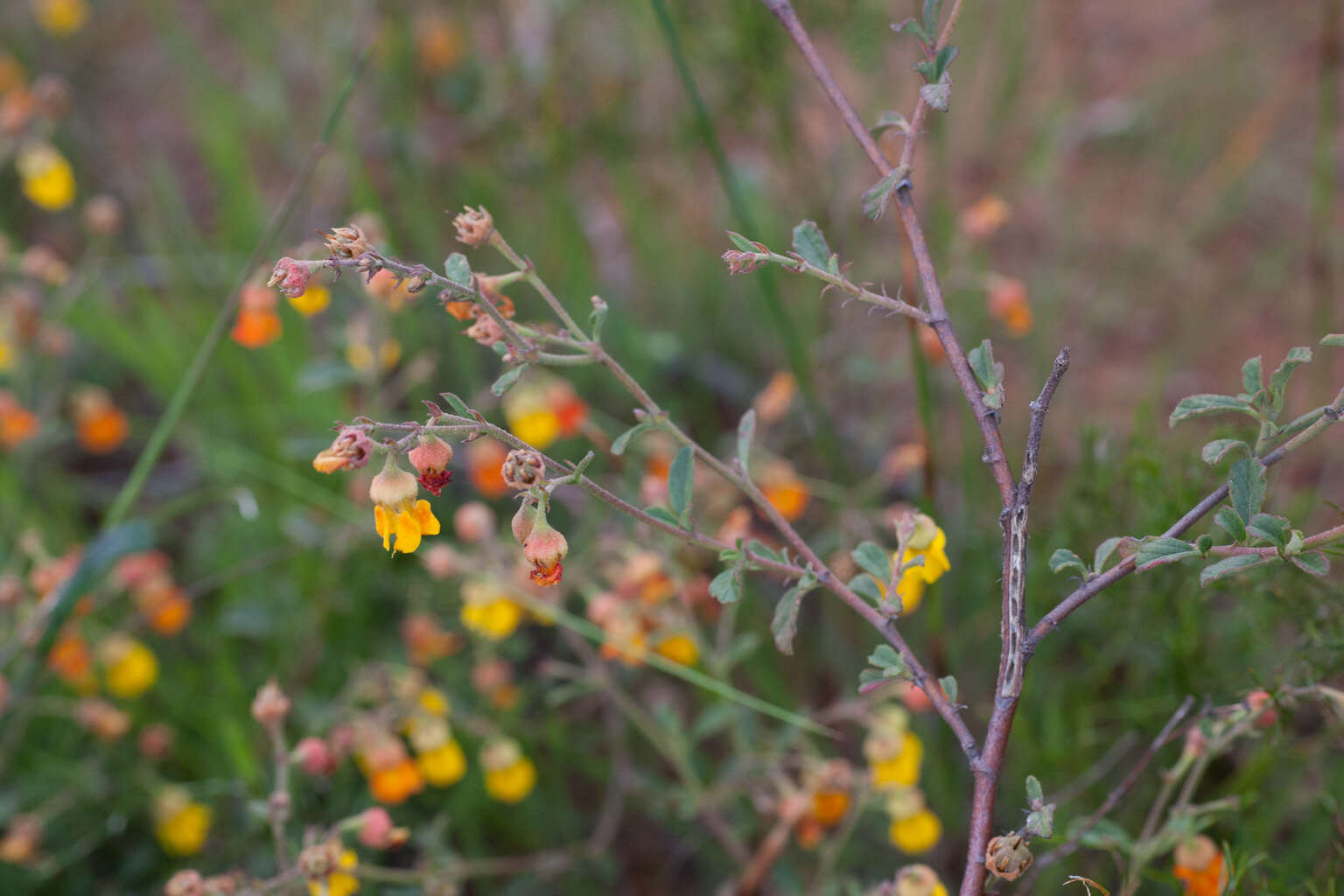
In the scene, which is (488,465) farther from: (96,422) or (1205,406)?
(1205,406)

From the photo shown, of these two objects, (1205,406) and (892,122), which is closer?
(1205,406)

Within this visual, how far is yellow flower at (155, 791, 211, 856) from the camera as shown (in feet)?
4.30

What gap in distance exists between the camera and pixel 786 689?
1541mm

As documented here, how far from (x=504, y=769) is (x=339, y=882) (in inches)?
14.5

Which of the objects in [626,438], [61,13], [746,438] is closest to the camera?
[626,438]

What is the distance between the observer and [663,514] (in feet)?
2.54

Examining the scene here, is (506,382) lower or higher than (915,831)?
higher

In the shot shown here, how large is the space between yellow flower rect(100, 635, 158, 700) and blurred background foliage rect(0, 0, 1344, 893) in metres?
0.08

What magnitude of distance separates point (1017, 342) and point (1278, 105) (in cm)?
94

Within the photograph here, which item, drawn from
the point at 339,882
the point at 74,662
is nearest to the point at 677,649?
the point at 339,882

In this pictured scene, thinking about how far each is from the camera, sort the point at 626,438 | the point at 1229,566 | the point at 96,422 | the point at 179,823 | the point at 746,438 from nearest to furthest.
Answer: the point at 1229,566 < the point at 626,438 < the point at 746,438 < the point at 179,823 < the point at 96,422

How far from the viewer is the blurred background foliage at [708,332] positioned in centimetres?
129

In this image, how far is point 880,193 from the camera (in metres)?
0.70

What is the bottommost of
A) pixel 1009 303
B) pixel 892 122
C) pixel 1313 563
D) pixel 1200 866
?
pixel 1200 866
